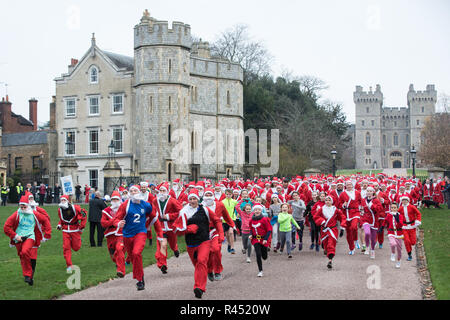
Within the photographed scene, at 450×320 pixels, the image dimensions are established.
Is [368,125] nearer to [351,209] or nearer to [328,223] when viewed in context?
[351,209]

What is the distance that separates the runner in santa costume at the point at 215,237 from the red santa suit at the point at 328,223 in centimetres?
292

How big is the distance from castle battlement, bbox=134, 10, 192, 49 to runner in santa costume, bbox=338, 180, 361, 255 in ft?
107

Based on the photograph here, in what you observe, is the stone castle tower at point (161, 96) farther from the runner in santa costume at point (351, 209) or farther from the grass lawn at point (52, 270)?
the runner in santa costume at point (351, 209)

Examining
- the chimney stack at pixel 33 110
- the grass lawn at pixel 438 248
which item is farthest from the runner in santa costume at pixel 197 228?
the chimney stack at pixel 33 110

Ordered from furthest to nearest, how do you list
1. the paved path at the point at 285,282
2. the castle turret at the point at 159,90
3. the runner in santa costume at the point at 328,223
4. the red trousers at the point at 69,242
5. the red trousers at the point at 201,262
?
1. the castle turret at the point at 159,90
2. the runner in santa costume at the point at 328,223
3. the red trousers at the point at 69,242
4. the paved path at the point at 285,282
5. the red trousers at the point at 201,262

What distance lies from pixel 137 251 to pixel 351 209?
7326 millimetres

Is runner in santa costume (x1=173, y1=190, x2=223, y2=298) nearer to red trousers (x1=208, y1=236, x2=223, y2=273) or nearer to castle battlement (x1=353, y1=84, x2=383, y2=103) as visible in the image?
red trousers (x1=208, y1=236, x2=223, y2=273)

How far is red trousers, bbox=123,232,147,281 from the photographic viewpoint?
1155 centimetres

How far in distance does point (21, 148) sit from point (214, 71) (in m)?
19.6

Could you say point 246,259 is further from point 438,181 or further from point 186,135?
point 186,135

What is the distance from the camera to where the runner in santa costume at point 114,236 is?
13.1m

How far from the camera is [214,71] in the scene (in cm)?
5381
